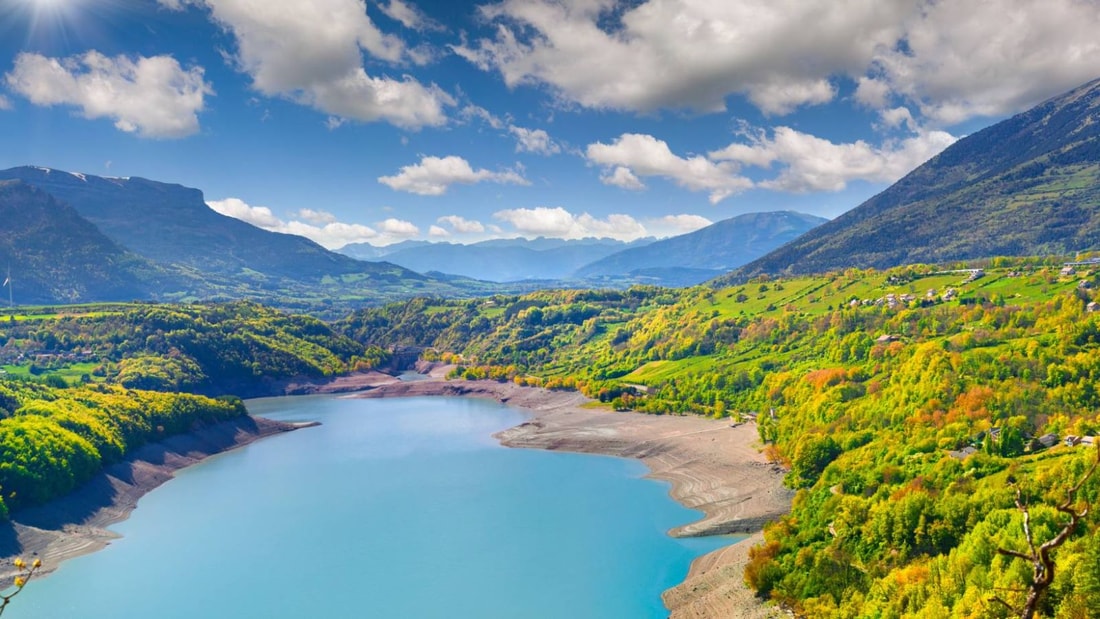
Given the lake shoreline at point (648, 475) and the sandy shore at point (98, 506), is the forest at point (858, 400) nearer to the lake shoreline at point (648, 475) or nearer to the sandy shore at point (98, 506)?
the sandy shore at point (98, 506)

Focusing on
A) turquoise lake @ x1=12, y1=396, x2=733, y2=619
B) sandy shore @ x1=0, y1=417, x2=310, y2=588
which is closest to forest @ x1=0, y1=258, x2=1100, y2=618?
sandy shore @ x1=0, y1=417, x2=310, y2=588

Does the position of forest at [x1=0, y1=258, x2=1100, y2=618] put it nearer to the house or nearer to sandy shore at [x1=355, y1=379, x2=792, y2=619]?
the house

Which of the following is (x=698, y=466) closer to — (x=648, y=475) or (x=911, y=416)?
(x=648, y=475)

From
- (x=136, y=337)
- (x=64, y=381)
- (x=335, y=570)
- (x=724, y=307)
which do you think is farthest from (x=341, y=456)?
(x=724, y=307)

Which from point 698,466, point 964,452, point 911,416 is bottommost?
point 698,466

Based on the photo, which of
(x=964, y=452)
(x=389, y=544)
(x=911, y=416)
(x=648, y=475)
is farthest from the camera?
(x=648, y=475)

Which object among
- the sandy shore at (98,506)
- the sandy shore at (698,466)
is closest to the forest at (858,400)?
the sandy shore at (98,506)

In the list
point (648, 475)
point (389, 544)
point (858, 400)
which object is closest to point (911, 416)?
point (858, 400)
